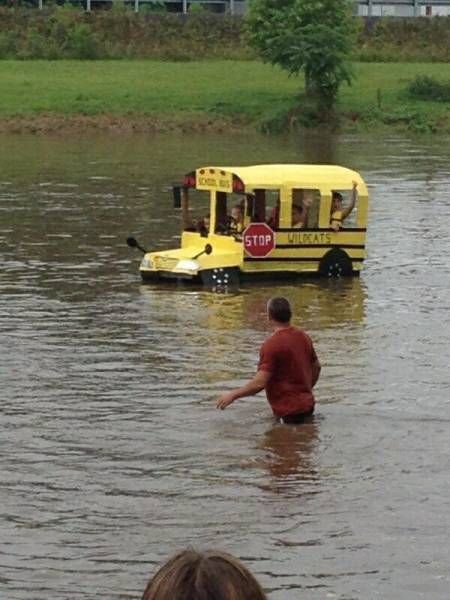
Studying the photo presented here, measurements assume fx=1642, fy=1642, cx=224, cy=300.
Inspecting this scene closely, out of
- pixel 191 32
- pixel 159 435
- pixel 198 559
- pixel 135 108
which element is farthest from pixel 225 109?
pixel 198 559

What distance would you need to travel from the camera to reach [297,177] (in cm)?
2481

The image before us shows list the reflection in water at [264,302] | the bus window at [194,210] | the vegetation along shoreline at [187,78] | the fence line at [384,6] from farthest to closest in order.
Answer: the fence line at [384,6] → the vegetation along shoreline at [187,78] → the bus window at [194,210] → the reflection in water at [264,302]

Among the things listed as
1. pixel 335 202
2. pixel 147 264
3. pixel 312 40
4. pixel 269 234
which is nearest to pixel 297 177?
pixel 335 202

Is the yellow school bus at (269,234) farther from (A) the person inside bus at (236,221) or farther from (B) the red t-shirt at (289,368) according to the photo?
(B) the red t-shirt at (289,368)

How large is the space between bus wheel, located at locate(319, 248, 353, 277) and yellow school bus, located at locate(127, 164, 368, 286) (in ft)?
0.05

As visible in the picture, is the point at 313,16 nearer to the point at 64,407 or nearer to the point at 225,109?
the point at 225,109

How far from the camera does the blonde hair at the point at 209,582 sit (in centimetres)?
362

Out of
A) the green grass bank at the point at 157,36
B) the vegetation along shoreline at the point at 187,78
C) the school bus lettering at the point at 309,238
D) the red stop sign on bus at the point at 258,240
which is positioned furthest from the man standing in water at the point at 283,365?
the green grass bank at the point at 157,36

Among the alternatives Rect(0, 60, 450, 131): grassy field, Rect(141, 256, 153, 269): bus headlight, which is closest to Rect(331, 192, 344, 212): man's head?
Rect(141, 256, 153, 269): bus headlight

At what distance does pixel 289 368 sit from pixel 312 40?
49.8 m

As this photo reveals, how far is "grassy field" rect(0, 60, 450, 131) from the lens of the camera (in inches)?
2458

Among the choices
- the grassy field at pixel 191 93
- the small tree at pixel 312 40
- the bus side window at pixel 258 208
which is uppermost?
the bus side window at pixel 258 208

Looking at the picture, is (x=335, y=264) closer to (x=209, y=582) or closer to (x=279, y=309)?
(x=279, y=309)

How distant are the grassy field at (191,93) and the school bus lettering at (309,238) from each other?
37232 mm
